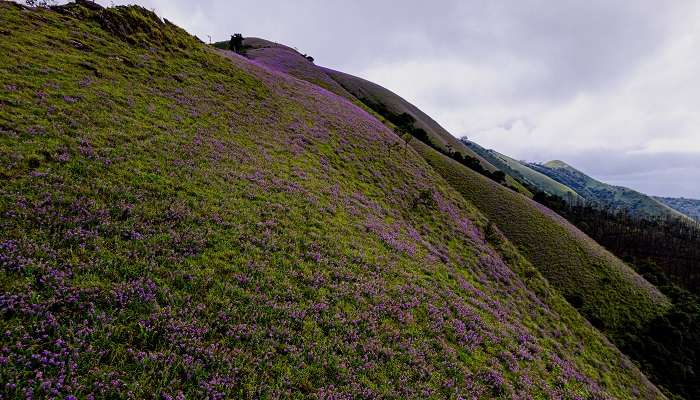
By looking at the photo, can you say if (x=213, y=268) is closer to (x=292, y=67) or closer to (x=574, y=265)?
(x=574, y=265)

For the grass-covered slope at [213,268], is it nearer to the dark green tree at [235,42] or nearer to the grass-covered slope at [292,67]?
the grass-covered slope at [292,67]

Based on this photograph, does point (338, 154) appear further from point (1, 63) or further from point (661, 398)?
point (661, 398)

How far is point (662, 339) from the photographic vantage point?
34.9 m

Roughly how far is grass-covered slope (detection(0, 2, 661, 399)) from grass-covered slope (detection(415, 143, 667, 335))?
27.9ft

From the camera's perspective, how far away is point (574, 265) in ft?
142

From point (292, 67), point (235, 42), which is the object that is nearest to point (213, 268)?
point (292, 67)

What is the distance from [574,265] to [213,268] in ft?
163

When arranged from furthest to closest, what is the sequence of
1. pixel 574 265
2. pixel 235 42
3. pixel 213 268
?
pixel 235 42 < pixel 574 265 < pixel 213 268

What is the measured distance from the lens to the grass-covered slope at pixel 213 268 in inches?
341

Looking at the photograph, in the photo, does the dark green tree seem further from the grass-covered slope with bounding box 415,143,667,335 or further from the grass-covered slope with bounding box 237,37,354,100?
the grass-covered slope with bounding box 415,143,667,335

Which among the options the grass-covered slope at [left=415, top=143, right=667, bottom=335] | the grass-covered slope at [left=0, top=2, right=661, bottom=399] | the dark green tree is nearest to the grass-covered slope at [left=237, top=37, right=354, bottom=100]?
the dark green tree

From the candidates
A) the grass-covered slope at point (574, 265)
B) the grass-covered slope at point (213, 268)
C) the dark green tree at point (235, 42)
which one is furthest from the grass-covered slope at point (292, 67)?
the grass-covered slope at point (213, 268)

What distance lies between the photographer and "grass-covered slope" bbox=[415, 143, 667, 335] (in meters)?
37.1

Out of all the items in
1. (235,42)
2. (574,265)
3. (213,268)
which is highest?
(235,42)
